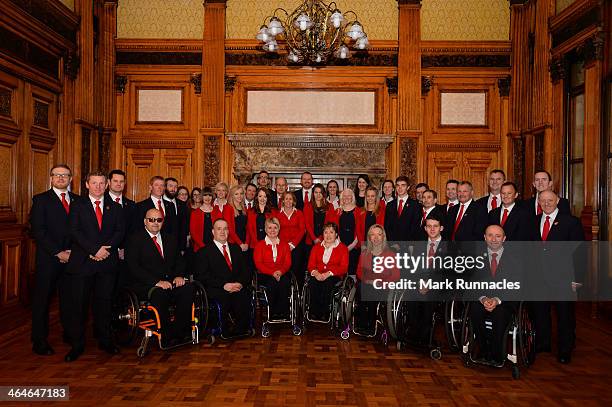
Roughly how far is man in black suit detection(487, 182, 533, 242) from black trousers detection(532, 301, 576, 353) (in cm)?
58

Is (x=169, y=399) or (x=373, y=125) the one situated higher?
(x=373, y=125)

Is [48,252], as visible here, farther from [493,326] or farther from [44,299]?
[493,326]

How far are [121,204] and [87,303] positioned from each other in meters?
0.92

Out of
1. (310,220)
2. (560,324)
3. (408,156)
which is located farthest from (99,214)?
(408,156)

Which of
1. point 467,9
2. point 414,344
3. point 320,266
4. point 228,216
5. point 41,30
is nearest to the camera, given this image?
point 414,344

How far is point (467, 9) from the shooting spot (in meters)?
8.77

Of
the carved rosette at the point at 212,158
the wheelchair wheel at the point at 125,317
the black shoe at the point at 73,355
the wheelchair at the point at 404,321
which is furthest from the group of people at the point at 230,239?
the carved rosette at the point at 212,158

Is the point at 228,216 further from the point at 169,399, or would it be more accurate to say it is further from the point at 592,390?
the point at 592,390

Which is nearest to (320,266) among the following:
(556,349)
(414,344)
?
(414,344)

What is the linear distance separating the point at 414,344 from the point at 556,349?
1.29 metres

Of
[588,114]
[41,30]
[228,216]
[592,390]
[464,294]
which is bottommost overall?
[592,390]

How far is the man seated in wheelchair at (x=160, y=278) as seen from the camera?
454cm

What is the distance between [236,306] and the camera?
4.95 m

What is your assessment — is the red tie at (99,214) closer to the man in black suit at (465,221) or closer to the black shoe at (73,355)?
the black shoe at (73,355)
